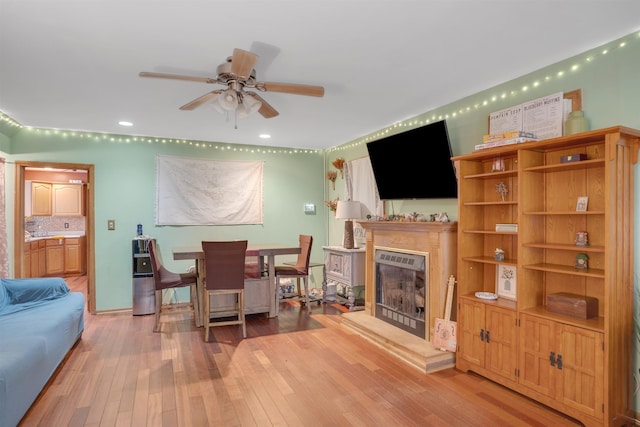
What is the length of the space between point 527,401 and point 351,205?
2.98 meters

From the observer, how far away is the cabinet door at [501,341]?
268 centimetres

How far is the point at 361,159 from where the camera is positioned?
5203 millimetres

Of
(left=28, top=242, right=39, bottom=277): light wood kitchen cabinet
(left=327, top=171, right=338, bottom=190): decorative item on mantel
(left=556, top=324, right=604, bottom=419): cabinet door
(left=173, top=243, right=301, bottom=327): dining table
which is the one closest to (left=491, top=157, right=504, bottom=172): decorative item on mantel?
(left=556, top=324, right=604, bottom=419): cabinet door

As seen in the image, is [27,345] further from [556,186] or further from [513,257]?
[556,186]

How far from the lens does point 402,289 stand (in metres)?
3.89

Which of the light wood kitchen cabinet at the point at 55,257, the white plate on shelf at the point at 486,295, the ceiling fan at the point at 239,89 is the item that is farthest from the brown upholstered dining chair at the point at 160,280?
the light wood kitchen cabinet at the point at 55,257

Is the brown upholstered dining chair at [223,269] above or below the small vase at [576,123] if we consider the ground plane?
below

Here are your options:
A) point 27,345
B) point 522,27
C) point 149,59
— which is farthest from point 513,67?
Result: point 27,345

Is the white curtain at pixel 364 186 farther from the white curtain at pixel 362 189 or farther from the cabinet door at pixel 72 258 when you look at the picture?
the cabinet door at pixel 72 258

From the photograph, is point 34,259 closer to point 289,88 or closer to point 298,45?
point 289,88

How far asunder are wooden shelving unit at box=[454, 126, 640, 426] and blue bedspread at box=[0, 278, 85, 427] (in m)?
3.14

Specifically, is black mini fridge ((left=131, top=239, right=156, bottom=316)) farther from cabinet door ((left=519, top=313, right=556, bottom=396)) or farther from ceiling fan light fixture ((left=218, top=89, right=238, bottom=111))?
cabinet door ((left=519, top=313, right=556, bottom=396))

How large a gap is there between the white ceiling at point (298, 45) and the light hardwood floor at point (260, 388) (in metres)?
2.43

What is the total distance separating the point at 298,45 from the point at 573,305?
2.49 m
